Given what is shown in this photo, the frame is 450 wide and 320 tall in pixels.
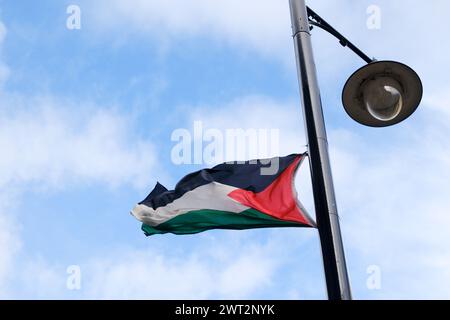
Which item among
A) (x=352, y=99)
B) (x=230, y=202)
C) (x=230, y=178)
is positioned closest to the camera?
(x=352, y=99)

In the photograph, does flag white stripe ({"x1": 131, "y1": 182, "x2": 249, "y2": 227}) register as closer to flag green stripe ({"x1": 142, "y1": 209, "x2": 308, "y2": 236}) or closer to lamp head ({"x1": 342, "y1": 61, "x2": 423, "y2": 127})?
flag green stripe ({"x1": 142, "y1": 209, "x2": 308, "y2": 236})

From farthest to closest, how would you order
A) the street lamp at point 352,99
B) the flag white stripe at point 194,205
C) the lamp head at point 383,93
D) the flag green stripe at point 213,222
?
the flag white stripe at point 194,205
the flag green stripe at point 213,222
the lamp head at point 383,93
the street lamp at point 352,99

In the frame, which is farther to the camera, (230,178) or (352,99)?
(230,178)

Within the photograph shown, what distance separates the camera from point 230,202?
25.8 feet

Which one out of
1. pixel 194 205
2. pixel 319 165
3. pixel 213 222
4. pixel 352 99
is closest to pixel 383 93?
pixel 352 99

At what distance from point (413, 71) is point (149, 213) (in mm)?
3499

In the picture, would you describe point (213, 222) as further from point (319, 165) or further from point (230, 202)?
point (319, 165)

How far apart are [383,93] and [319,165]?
1.08m

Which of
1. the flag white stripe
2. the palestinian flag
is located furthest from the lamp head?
the flag white stripe

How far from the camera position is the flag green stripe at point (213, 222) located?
7668mm

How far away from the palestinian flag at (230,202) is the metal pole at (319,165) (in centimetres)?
106

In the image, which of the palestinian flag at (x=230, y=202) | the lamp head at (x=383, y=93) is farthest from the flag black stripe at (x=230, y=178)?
the lamp head at (x=383, y=93)

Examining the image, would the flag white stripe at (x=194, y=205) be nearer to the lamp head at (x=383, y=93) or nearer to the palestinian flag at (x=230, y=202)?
the palestinian flag at (x=230, y=202)
